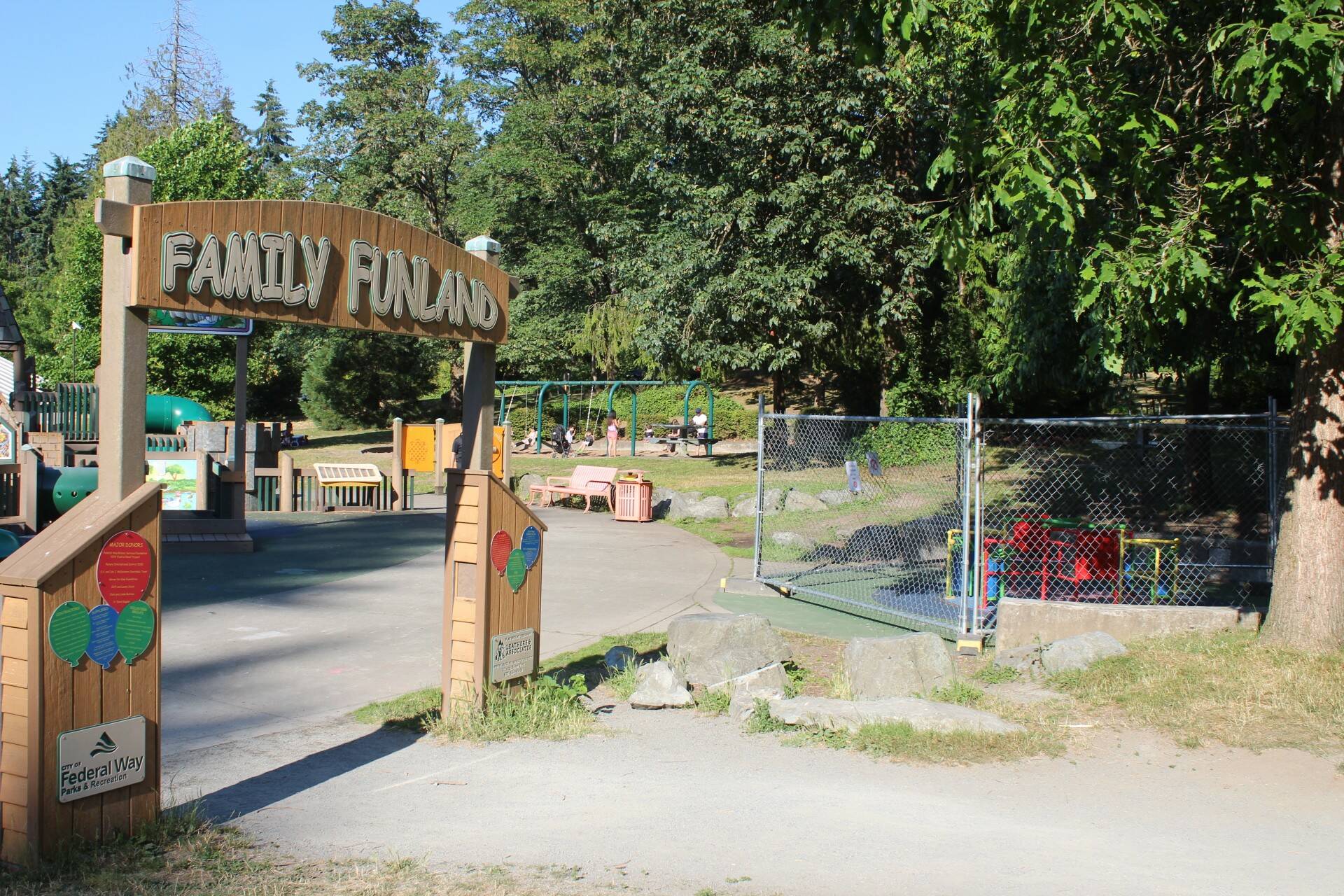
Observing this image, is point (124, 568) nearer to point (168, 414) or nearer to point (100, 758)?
point (100, 758)

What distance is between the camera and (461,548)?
668cm

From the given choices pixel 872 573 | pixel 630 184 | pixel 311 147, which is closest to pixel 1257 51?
pixel 872 573

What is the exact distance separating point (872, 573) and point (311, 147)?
35.1m

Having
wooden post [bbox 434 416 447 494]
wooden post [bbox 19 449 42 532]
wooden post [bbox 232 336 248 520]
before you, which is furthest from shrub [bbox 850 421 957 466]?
wooden post [bbox 19 449 42 532]

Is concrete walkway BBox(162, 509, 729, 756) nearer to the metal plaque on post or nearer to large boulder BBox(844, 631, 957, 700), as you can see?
the metal plaque on post

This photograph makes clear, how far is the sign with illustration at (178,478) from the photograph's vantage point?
47.7ft

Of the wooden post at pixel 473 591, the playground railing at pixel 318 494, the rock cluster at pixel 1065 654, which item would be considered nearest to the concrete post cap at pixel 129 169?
the wooden post at pixel 473 591

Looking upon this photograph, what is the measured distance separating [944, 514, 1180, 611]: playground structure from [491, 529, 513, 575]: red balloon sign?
16.7ft

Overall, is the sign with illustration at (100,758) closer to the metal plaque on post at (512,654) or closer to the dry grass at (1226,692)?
the metal plaque on post at (512,654)

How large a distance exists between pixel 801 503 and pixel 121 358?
14.5 metres

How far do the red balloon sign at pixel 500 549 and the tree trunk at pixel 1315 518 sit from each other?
5.51 meters

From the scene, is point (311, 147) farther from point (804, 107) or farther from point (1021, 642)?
point (1021, 642)

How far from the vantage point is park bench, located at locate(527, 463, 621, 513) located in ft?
63.6

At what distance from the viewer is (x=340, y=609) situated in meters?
10.5
